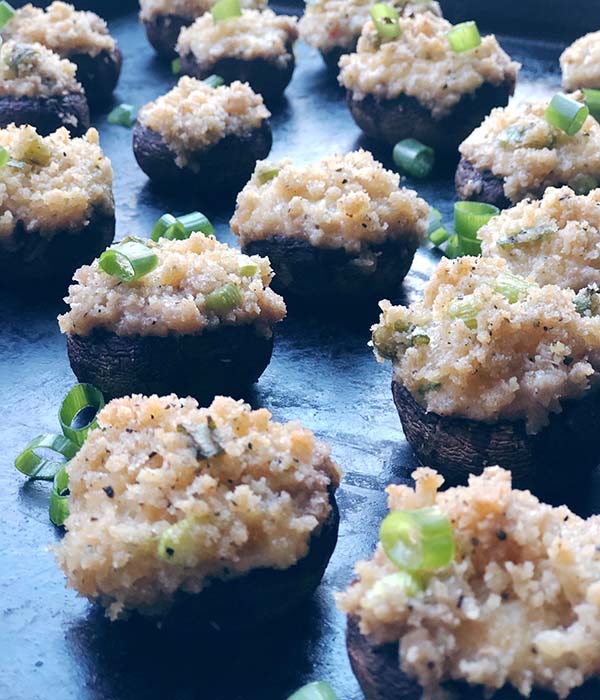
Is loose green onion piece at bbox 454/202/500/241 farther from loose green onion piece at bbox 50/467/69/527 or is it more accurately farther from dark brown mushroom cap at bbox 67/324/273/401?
loose green onion piece at bbox 50/467/69/527

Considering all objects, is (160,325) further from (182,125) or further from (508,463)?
(182,125)

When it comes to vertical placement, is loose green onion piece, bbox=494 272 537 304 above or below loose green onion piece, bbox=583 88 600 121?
above

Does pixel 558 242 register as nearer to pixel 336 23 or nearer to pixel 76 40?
pixel 336 23

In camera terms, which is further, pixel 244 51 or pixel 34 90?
pixel 244 51

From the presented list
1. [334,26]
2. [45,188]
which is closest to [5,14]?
[334,26]

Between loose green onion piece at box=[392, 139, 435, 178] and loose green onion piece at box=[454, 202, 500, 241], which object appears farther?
loose green onion piece at box=[392, 139, 435, 178]

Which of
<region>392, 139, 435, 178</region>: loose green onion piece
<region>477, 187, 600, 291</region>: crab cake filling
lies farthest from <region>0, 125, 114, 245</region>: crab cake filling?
<region>477, 187, 600, 291</region>: crab cake filling

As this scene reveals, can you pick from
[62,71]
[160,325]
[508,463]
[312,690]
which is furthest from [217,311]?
[62,71]

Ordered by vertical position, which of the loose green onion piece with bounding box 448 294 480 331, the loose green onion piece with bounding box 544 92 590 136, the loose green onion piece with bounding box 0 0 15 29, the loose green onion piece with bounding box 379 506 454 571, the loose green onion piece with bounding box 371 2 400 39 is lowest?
the loose green onion piece with bounding box 0 0 15 29
